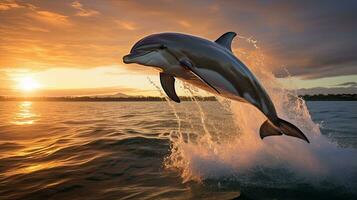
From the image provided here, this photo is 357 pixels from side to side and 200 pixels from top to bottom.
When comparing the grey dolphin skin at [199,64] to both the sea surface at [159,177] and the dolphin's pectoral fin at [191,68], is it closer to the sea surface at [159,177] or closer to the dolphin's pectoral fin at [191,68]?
the dolphin's pectoral fin at [191,68]

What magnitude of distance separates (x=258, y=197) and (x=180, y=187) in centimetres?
206

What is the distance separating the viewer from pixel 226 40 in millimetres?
6953

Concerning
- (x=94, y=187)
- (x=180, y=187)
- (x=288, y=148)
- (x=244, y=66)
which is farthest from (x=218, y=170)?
(x=244, y=66)

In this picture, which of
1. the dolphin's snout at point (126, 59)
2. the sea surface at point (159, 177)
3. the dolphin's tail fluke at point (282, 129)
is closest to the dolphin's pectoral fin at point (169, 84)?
the dolphin's snout at point (126, 59)

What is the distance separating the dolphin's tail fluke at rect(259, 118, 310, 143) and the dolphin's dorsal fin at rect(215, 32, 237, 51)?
6.52 feet

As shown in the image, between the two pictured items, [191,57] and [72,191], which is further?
[72,191]

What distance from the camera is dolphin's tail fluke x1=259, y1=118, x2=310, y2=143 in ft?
23.0

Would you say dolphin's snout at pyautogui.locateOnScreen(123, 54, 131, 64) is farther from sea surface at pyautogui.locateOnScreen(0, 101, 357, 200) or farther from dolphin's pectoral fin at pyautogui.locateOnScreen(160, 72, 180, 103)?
sea surface at pyautogui.locateOnScreen(0, 101, 357, 200)

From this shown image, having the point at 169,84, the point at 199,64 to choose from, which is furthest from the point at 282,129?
the point at 169,84

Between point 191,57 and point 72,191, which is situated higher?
point 191,57

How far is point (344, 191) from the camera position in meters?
8.48

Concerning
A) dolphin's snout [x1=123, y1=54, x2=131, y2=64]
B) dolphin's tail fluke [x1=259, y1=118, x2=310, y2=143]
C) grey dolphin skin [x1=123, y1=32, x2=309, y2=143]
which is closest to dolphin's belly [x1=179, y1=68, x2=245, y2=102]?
grey dolphin skin [x1=123, y1=32, x2=309, y2=143]

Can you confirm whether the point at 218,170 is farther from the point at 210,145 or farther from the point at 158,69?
the point at 158,69

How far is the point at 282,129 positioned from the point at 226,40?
90.9 inches
